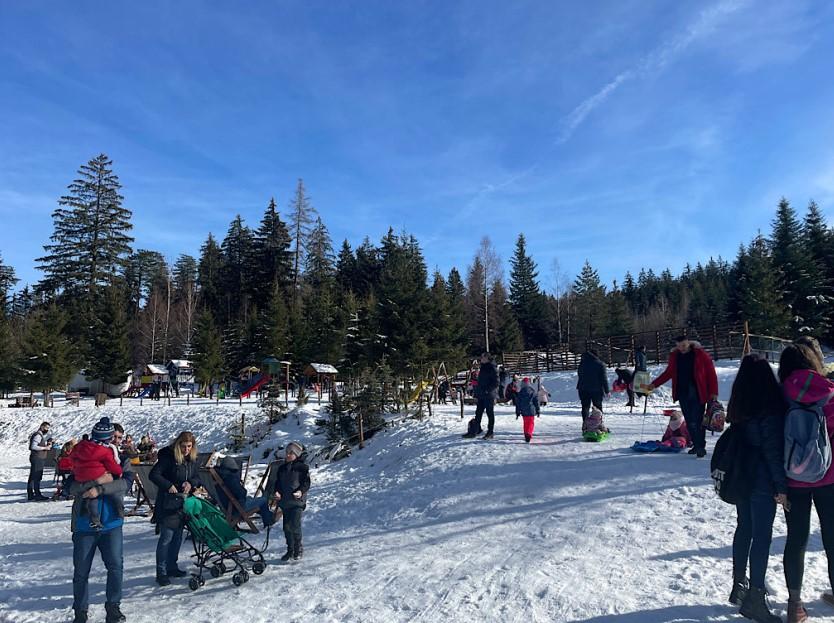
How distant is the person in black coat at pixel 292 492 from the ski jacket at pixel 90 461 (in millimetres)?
2347

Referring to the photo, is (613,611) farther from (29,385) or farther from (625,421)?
(29,385)

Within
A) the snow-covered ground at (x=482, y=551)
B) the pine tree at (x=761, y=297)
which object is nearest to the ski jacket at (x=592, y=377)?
the snow-covered ground at (x=482, y=551)

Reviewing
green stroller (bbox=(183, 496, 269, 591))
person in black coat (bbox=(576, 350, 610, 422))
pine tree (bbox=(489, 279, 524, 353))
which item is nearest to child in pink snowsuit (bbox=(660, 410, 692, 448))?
person in black coat (bbox=(576, 350, 610, 422))

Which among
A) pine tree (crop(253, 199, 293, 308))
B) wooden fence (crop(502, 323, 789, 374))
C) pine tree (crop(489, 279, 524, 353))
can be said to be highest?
pine tree (crop(253, 199, 293, 308))

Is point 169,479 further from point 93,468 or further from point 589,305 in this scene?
point 589,305

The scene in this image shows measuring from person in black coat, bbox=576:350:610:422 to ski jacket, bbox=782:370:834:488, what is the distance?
795cm

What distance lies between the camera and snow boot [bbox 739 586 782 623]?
13.5ft

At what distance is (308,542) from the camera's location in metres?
8.09

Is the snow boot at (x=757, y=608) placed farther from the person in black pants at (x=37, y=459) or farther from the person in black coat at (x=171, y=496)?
the person in black pants at (x=37, y=459)

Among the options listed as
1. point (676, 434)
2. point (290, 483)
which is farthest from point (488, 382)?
point (290, 483)

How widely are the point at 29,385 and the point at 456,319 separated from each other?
1127 inches

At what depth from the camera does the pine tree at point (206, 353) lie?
4078cm

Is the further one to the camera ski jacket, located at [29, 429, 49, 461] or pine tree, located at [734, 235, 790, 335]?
pine tree, located at [734, 235, 790, 335]

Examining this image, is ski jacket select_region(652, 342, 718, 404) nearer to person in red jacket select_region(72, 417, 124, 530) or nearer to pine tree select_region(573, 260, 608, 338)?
person in red jacket select_region(72, 417, 124, 530)
